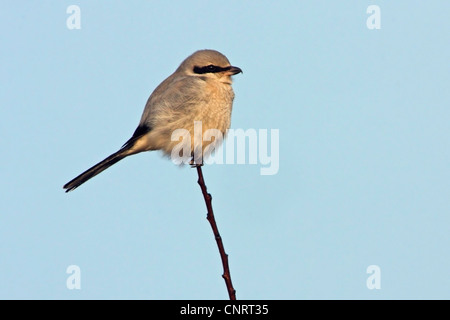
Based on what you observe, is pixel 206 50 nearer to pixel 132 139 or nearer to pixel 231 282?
pixel 132 139

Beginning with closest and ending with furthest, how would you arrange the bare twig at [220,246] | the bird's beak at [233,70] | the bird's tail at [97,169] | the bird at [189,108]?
the bare twig at [220,246], the bird's tail at [97,169], the bird at [189,108], the bird's beak at [233,70]

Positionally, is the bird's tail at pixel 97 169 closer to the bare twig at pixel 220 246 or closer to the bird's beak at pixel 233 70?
the bird's beak at pixel 233 70

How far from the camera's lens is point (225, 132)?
5188 mm

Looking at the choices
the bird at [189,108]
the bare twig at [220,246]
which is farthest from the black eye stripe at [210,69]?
the bare twig at [220,246]

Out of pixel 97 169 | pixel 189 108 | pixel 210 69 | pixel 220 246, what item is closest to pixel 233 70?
pixel 210 69

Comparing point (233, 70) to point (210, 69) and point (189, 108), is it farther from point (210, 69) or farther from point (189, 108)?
point (189, 108)

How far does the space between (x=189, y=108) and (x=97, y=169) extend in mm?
819

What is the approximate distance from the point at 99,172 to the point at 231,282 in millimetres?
2327

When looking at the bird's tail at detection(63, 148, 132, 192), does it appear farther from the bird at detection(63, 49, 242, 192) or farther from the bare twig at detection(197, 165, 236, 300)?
the bare twig at detection(197, 165, 236, 300)

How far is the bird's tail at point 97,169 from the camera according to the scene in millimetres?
4734

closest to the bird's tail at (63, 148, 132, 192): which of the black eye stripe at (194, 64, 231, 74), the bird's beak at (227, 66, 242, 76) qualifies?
the black eye stripe at (194, 64, 231, 74)

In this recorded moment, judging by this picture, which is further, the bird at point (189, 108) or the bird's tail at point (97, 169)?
the bird at point (189, 108)

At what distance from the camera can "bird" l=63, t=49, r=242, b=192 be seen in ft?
16.6
